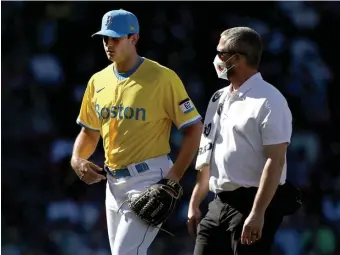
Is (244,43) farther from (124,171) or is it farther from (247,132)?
(124,171)

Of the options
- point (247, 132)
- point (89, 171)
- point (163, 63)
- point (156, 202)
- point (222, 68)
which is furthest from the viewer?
point (163, 63)

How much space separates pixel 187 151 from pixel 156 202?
312 millimetres

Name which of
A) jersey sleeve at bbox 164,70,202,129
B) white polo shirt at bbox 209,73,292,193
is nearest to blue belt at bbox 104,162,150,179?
jersey sleeve at bbox 164,70,202,129

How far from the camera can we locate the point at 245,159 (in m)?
Answer: 4.36

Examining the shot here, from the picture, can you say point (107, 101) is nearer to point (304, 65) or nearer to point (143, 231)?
point (143, 231)

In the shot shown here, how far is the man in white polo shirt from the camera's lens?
424 centimetres

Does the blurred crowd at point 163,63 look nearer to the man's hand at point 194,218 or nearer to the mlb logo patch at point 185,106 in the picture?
the mlb logo patch at point 185,106

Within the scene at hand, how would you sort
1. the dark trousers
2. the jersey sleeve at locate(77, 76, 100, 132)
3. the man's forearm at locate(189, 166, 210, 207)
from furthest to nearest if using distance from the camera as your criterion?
the jersey sleeve at locate(77, 76, 100, 132), the man's forearm at locate(189, 166, 210, 207), the dark trousers

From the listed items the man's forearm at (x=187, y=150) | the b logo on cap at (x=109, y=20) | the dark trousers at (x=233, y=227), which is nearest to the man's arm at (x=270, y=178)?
the dark trousers at (x=233, y=227)

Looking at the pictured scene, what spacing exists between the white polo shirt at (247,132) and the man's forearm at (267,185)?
0.37 ft

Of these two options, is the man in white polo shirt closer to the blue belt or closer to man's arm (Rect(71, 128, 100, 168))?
the blue belt

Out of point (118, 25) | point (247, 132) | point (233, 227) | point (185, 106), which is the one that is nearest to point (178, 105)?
point (185, 106)

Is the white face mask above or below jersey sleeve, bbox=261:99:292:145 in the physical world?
above

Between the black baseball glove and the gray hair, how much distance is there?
89 centimetres
